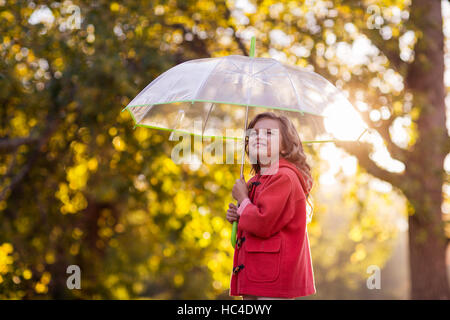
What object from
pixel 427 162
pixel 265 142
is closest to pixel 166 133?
pixel 427 162

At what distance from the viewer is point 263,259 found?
8.61 ft

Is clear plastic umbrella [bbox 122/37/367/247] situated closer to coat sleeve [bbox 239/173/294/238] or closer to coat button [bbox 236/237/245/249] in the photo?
coat button [bbox 236/237/245/249]

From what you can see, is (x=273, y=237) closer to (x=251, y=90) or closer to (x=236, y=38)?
(x=251, y=90)

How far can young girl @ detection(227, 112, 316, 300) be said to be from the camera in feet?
8.46

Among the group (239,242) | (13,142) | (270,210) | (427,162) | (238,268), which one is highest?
(13,142)

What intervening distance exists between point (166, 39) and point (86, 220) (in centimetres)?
415

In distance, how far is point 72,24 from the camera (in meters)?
5.95

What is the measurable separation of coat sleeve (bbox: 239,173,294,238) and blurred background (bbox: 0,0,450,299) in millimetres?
3386

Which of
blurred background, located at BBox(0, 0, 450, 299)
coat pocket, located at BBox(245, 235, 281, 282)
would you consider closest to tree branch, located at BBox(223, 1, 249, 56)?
blurred background, located at BBox(0, 0, 450, 299)

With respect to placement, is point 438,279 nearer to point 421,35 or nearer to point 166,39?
point 421,35

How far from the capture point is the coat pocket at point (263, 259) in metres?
2.59

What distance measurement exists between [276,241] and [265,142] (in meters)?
0.54

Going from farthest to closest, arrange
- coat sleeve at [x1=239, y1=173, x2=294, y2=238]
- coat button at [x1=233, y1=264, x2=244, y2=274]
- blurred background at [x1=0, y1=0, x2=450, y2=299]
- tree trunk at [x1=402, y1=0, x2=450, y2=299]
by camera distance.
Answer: tree trunk at [x1=402, y1=0, x2=450, y2=299] < blurred background at [x1=0, y1=0, x2=450, y2=299] < coat button at [x1=233, y1=264, x2=244, y2=274] < coat sleeve at [x1=239, y1=173, x2=294, y2=238]

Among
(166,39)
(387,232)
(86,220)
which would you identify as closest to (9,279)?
(166,39)
